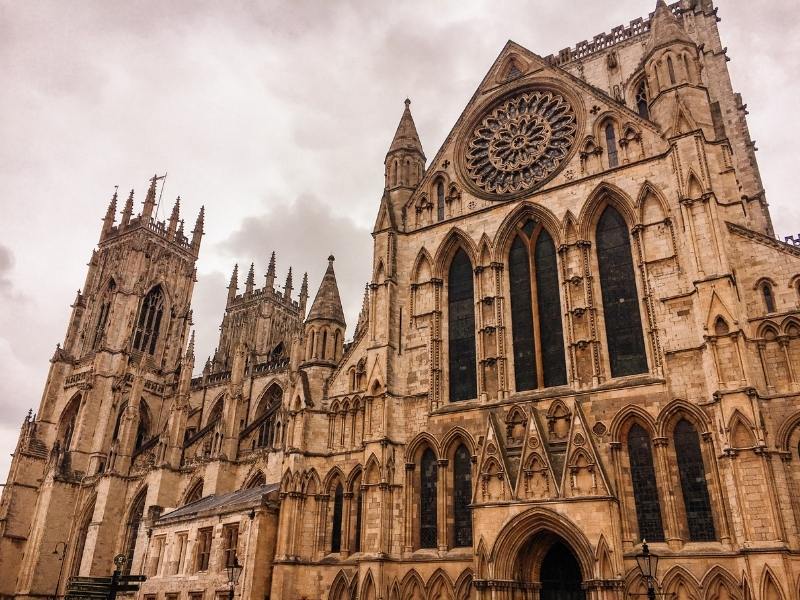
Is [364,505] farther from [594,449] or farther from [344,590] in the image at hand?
[594,449]

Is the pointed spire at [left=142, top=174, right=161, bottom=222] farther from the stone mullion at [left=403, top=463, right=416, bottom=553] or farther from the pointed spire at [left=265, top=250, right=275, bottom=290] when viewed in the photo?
the stone mullion at [left=403, top=463, right=416, bottom=553]

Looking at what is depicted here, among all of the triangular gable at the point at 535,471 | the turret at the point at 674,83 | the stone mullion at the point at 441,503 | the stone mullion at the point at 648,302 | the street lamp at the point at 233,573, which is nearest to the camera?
the triangular gable at the point at 535,471

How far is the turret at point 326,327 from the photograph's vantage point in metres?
26.3

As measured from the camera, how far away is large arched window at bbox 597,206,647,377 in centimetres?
1964

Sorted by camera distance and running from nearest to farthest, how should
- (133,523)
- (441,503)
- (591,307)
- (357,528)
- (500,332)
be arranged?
1. (591,307)
2. (441,503)
3. (500,332)
4. (357,528)
5. (133,523)

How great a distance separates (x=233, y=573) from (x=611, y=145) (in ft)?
65.9

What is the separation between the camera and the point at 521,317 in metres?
22.5

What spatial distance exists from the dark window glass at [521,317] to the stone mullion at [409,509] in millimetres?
4705

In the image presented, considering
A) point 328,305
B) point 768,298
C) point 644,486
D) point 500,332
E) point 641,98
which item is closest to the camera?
point 644,486

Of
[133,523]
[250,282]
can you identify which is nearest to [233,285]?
[250,282]

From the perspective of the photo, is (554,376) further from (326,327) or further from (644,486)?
(326,327)

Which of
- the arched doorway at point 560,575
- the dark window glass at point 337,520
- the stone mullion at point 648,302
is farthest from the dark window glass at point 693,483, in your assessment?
the dark window glass at point 337,520

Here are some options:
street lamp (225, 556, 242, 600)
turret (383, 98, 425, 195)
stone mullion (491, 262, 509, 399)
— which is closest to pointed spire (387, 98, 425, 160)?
turret (383, 98, 425, 195)

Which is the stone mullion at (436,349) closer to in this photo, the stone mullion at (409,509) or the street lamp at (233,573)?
the stone mullion at (409,509)
